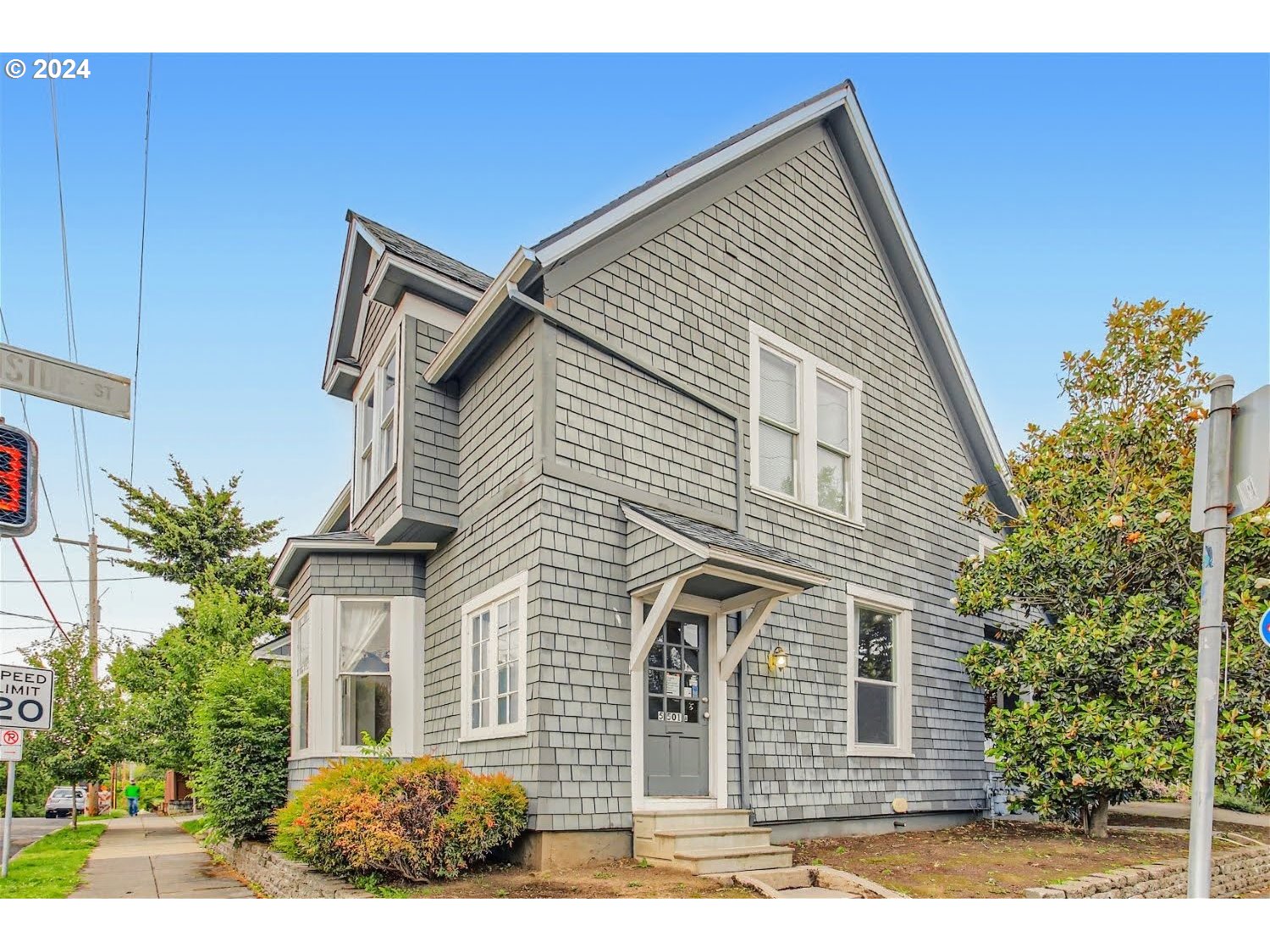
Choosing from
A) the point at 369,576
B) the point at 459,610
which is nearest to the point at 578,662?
the point at 459,610

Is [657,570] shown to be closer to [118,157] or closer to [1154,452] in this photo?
[1154,452]

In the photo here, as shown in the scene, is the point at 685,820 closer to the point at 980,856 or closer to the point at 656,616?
the point at 656,616

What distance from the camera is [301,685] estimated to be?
12250 mm

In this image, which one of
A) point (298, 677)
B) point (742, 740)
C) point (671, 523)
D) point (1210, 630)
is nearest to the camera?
point (1210, 630)

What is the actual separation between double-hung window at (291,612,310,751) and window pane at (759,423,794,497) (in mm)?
5353

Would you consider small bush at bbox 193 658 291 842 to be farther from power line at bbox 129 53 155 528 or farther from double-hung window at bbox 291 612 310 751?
power line at bbox 129 53 155 528

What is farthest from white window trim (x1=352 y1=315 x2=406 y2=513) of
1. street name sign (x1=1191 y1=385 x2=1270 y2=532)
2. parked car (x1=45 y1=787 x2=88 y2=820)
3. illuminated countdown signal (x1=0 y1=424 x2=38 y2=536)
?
parked car (x1=45 y1=787 x2=88 y2=820)

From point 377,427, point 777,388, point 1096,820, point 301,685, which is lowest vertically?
point 1096,820

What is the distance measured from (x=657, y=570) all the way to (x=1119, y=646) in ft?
18.6

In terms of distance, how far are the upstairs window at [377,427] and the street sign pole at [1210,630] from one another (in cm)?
829

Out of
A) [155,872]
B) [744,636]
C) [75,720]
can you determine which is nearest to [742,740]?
[744,636]

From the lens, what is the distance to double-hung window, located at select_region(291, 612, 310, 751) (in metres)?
11.9

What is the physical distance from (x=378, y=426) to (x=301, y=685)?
316cm

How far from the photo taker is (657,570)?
9117 millimetres
